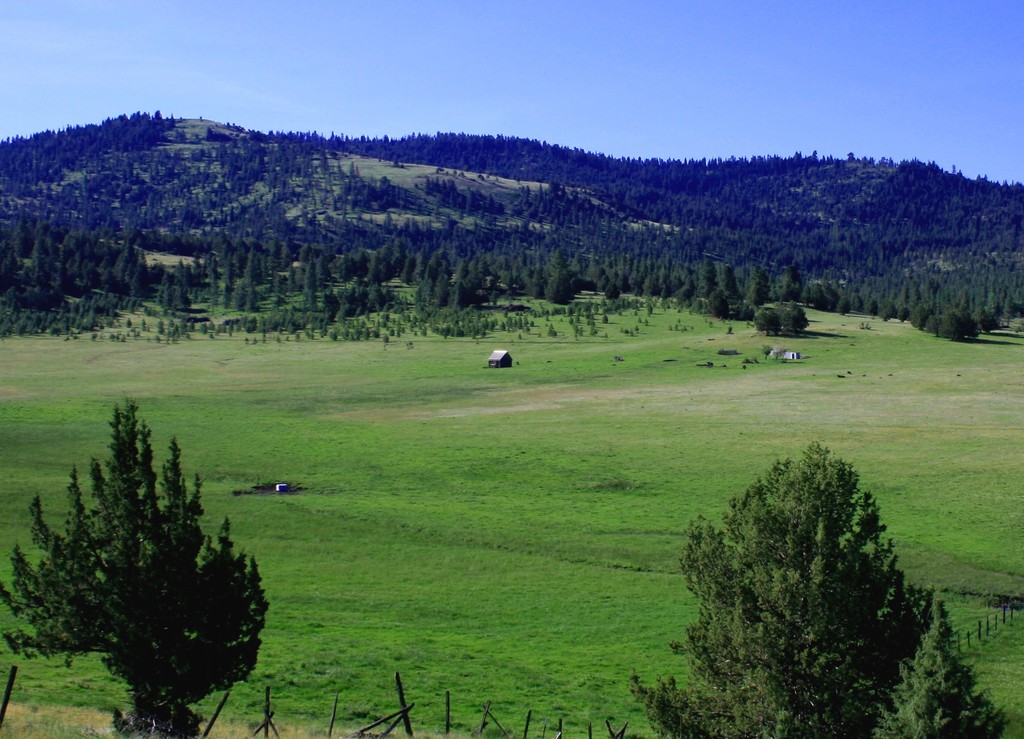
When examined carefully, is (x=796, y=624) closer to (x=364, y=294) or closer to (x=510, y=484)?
(x=510, y=484)

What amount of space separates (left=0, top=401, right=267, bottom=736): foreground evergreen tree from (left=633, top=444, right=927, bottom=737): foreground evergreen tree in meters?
10.3

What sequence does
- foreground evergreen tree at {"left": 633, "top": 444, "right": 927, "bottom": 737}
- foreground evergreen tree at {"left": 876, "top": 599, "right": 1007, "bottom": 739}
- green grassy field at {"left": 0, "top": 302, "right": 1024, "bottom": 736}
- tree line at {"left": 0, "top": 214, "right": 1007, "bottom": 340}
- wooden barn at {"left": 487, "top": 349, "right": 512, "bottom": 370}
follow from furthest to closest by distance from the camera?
tree line at {"left": 0, "top": 214, "right": 1007, "bottom": 340} < wooden barn at {"left": 487, "top": 349, "right": 512, "bottom": 370} < green grassy field at {"left": 0, "top": 302, "right": 1024, "bottom": 736} < foreground evergreen tree at {"left": 633, "top": 444, "right": 927, "bottom": 737} < foreground evergreen tree at {"left": 876, "top": 599, "right": 1007, "bottom": 739}

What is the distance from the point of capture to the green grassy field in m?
29.7

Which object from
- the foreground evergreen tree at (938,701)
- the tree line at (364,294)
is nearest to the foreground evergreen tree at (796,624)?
the foreground evergreen tree at (938,701)

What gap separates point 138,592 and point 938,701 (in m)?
16.4

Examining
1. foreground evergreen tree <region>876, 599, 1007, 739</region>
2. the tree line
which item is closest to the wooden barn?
the tree line

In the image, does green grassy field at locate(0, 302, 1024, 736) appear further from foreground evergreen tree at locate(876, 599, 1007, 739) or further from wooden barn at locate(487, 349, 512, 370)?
Answer: foreground evergreen tree at locate(876, 599, 1007, 739)

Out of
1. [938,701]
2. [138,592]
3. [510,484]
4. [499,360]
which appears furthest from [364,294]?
[938,701]

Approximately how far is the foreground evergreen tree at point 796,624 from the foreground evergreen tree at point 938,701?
148 cm

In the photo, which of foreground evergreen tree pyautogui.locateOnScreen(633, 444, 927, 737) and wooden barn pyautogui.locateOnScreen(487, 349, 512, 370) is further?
wooden barn pyautogui.locateOnScreen(487, 349, 512, 370)

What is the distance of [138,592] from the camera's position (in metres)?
18.7

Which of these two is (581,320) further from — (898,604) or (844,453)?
(898,604)

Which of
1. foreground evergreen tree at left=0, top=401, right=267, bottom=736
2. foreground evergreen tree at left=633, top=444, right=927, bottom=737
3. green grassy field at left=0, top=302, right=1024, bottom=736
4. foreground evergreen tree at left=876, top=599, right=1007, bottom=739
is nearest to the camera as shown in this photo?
foreground evergreen tree at left=876, top=599, right=1007, bottom=739

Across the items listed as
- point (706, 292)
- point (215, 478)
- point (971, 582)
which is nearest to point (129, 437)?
point (971, 582)
